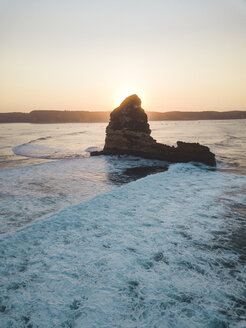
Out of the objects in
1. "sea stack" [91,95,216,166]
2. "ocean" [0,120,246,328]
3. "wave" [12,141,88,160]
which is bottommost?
"ocean" [0,120,246,328]

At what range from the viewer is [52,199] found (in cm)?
796

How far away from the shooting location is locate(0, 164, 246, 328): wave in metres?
2.87

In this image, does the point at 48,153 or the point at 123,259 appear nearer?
the point at 123,259

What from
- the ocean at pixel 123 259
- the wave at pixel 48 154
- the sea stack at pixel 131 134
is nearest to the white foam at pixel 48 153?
the wave at pixel 48 154

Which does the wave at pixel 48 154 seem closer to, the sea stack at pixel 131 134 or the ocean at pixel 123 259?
the sea stack at pixel 131 134

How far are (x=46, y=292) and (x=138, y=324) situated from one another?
4.96 feet

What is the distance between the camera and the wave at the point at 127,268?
2873mm

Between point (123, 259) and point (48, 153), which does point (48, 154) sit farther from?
point (123, 259)

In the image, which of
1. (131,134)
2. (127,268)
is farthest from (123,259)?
(131,134)

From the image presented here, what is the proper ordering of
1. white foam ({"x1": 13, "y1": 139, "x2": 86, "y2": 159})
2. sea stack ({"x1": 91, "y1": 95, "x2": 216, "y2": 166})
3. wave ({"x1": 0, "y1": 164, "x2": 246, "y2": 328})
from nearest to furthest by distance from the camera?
wave ({"x1": 0, "y1": 164, "x2": 246, "y2": 328})
sea stack ({"x1": 91, "y1": 95, "x2": 216, "y2": 166})
white foam ({"x1": 13, "y1": 139, "x2": 86, "y2": 159})

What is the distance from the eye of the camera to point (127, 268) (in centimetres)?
385

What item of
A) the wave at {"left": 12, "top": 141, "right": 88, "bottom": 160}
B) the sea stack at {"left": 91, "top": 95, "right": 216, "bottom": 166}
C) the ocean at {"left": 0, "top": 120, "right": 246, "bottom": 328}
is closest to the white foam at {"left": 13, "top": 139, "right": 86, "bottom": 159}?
the wave at {"left": 12, "top": 141, "right": 88, "bottom": 160}

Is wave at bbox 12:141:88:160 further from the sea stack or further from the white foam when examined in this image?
the sea stack

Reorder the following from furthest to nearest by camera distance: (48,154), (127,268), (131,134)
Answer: (48,154) < (131,134) < (127,268)
